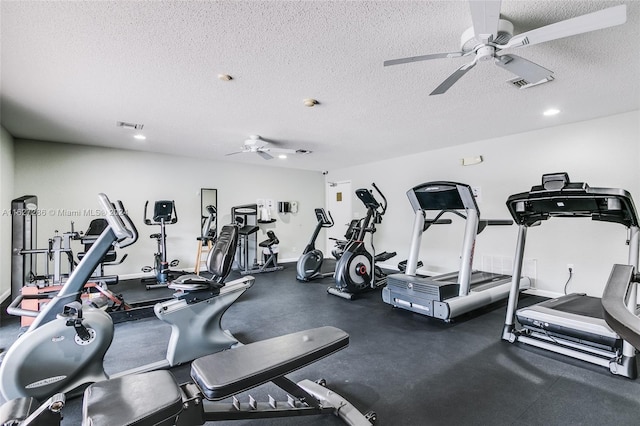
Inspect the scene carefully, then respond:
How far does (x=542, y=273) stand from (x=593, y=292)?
596mm

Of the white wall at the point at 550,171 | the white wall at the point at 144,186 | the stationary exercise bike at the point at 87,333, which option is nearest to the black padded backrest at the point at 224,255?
the stationary exercise bike at the point at 87,333

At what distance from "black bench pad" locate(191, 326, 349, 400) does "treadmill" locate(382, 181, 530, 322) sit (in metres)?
2.14

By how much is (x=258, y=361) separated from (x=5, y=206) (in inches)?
208

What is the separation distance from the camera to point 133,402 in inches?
40.9

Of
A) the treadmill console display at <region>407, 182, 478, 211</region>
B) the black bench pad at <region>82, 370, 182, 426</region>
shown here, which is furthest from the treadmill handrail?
the treadmill console display at <region>407, 182, 478, 211</region>

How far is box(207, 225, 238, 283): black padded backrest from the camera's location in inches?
111

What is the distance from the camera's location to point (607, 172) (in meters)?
3.88

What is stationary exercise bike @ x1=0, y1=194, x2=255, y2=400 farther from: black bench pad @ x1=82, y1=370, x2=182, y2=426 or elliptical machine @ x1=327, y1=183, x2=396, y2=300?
elliptical machine @ x1=327, y1=183, x2=396, y2=300

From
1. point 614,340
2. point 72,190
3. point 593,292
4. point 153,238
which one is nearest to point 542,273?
point 593,292

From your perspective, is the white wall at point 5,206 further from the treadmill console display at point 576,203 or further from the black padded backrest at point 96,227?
the treadmill console display at point 576,203

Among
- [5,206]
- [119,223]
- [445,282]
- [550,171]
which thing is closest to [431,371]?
[445,282]

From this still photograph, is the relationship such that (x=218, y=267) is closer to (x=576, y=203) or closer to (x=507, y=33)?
(x=507, y=33)

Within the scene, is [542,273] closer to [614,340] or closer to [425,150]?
[614,340]

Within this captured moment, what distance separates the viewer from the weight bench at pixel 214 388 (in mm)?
1008
